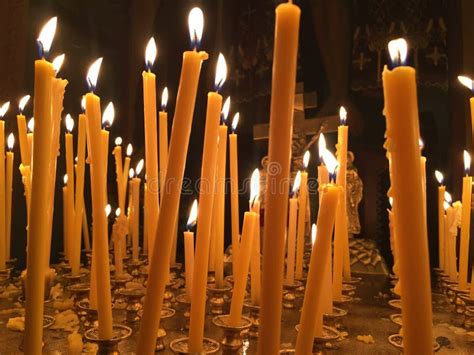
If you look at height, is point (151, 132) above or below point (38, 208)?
above

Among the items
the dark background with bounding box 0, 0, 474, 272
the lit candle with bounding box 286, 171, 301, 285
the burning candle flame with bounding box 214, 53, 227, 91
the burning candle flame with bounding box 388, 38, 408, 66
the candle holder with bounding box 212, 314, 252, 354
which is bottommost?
the candle holder with bounding box 212, 314, 252, 354

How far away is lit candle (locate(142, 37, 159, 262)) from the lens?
27.5 inches

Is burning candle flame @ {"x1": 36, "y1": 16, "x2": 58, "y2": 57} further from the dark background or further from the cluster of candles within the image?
the dark background

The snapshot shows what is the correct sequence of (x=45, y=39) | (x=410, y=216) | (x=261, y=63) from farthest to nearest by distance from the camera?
(x=261, y=63)
(x=45, y=39)
(x=410, y=216)

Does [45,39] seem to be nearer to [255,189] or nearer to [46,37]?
[46,37]

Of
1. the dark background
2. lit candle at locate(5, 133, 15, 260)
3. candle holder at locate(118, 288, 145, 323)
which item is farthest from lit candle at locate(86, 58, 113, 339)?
the dark background

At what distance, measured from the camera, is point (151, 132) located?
2.45 feet

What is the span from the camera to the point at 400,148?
0.37 metres

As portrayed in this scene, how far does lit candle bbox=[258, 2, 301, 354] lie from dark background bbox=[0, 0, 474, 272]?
1692 millimetres

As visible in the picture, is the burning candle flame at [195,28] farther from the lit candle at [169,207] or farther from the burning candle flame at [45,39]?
the burning candle flame at [45,39]

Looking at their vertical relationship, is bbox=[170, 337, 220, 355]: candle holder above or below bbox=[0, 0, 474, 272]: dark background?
below

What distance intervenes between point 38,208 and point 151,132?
312 mm

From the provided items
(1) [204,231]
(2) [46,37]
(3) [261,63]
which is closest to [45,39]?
(2) [46,37]

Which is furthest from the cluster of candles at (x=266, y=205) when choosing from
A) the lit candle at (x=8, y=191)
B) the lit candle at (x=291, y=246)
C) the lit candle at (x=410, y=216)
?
the lit candle at (x=8, y=191)
